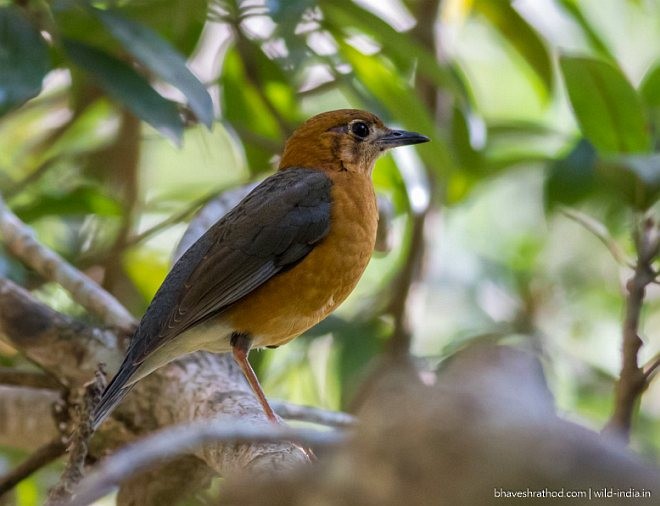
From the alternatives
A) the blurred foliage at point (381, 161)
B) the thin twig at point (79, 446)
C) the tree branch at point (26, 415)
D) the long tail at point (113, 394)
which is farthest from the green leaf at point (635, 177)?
the tree branch at point (26, 415)

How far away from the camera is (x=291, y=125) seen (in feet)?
20.4

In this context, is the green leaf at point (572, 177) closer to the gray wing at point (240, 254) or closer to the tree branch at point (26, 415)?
the gray wing at point (240, 254)

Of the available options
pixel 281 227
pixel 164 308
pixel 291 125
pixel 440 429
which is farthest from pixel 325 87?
pixel 440 429

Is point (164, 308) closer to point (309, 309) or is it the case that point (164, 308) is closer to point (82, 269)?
point (309, 309)

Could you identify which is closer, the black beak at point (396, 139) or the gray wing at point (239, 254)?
the gray wing at point (239, 254)

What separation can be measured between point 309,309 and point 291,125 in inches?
69.0

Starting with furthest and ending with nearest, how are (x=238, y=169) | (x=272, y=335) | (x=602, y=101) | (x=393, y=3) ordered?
(x=238, y=169) < (x=393, y=3) < (x=602, y=101) < (x=272, y=335)

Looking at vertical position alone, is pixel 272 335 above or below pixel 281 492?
below

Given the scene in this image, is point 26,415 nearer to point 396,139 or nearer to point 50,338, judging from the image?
point 50,338

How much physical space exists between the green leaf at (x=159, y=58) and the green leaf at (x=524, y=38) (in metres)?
2.55

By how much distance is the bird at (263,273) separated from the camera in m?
4.66

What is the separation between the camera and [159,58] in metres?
4.68

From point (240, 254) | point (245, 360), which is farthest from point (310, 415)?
point (240, 254)

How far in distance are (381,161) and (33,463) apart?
2.85 metres
